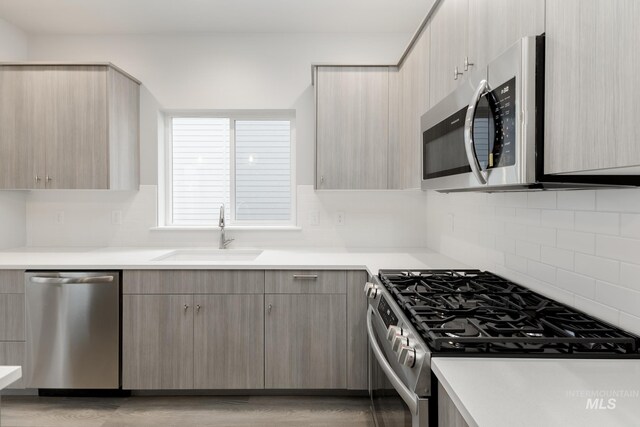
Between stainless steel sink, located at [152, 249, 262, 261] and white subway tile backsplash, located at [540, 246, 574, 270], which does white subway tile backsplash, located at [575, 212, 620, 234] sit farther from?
stainless steel sink, located at [152, 249, 262, 261]

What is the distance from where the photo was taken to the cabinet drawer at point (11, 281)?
2336 mm

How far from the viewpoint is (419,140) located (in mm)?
2203

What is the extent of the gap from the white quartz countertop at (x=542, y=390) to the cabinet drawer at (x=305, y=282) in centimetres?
138

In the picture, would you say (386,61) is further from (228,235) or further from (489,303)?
(489,303)

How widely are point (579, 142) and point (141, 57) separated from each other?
10.3 ft

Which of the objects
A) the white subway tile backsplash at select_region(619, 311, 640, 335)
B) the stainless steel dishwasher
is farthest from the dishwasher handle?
the white subway tile backsplash at select_region(619, 311, 640, 335)

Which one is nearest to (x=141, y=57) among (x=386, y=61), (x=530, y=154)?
(x=386, y=61)

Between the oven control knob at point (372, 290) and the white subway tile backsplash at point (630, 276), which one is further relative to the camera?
the oven control knob at point (372, 290)

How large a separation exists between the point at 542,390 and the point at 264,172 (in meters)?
2.64

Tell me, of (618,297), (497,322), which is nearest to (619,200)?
(618,297)

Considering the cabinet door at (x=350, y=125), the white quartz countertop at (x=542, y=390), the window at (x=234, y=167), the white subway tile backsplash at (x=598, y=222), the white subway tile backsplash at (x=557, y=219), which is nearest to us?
the white quartz countertop at (x=542, y=390)

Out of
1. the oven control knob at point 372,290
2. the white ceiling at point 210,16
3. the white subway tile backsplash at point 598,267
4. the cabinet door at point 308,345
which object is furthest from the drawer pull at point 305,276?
the white ceiling at point 210,16

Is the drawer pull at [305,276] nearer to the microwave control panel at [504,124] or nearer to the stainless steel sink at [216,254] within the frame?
the stainless steel sink at [216,254]

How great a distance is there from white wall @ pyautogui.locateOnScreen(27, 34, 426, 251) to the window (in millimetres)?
142
